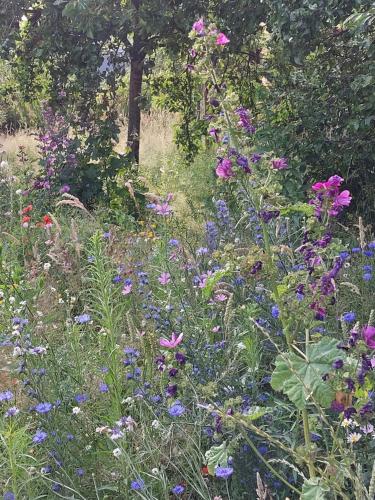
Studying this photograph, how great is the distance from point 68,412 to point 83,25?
3.73 metres

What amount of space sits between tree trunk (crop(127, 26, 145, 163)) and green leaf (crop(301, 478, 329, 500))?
534cm

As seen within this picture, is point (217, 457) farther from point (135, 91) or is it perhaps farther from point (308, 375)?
point (135, 91)

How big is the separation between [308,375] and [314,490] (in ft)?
0.84

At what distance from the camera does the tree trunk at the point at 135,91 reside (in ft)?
21.3

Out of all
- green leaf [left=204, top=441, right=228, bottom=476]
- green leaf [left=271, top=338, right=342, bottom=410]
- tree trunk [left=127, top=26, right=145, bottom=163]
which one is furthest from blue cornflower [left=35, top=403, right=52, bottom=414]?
tree trunk [left=127, top=26, right=145, bottom=163]

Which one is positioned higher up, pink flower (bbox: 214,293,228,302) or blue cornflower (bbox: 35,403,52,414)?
pink flower (bbox: 214,293,228,302)

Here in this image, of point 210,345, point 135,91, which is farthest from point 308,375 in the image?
point 135,91

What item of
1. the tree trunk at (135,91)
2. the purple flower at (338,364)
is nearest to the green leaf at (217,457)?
the purple flower at (338,364)

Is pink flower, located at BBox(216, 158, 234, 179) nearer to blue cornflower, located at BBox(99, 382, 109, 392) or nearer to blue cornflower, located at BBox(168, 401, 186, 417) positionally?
blue cornflower, located at BBox(168, 401, 186, 417)

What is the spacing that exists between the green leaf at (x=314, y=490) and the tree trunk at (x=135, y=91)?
17.5 ft

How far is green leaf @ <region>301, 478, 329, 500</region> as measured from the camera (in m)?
1.42

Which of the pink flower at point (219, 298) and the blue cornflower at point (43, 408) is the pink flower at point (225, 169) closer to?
the pink flower at point (219, 298)

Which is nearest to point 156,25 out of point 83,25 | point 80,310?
point 83,25

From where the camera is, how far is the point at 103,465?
2.27 m
